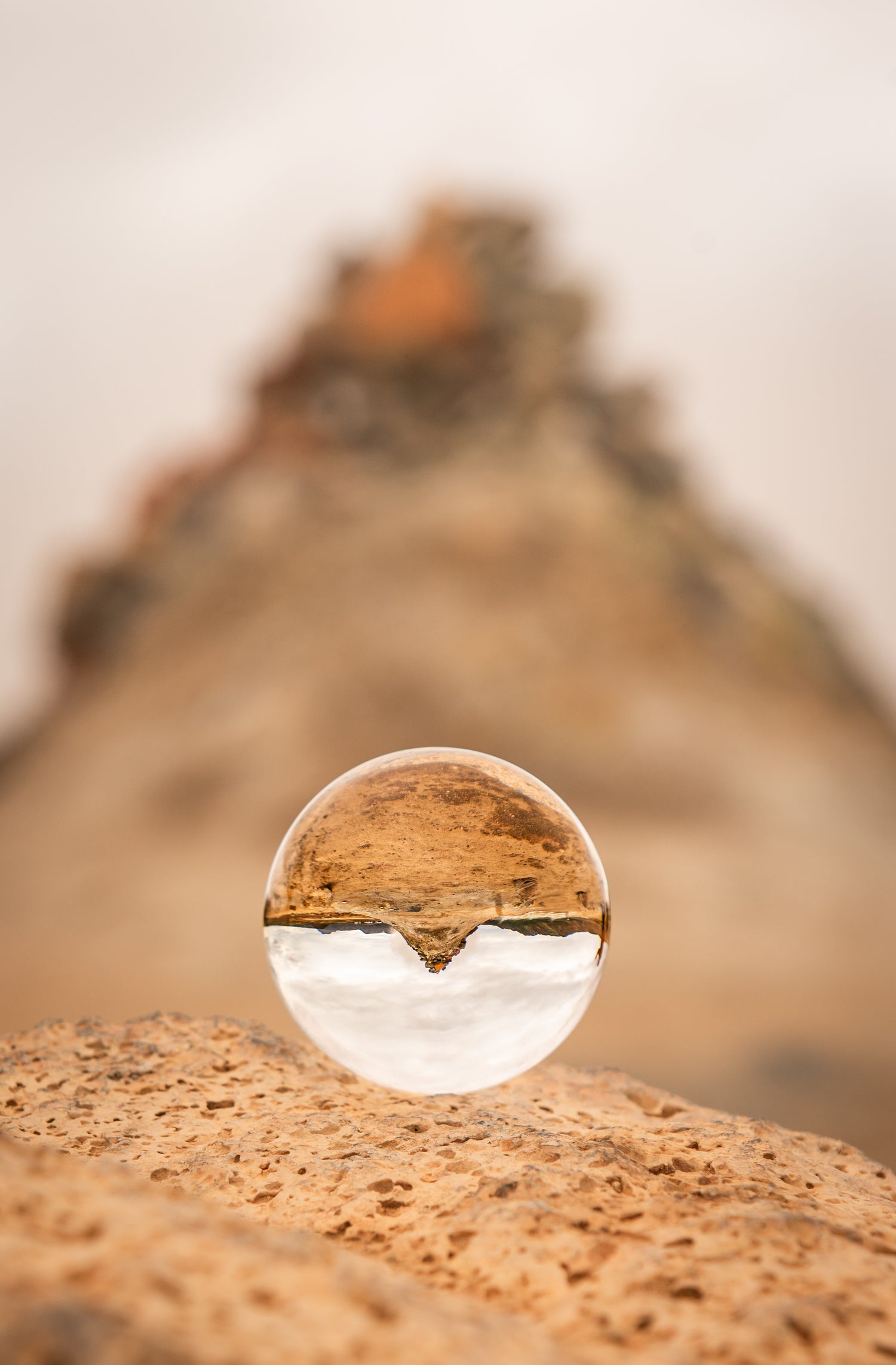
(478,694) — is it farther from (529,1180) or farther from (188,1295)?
(188,1295)

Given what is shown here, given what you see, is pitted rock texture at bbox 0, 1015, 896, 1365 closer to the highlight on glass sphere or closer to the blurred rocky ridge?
the highlight on glass sphere

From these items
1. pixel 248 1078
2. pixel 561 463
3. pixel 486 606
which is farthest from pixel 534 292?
pixel 248 1078

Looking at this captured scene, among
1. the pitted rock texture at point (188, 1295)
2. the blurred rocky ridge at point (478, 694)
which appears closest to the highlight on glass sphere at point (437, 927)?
the pitted rock texture at point (188, 1295)

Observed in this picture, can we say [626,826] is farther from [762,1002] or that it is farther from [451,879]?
[451,879]

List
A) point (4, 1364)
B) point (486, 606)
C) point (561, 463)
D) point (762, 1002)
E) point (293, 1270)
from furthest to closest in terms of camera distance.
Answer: point (561, 463) < point (486, 606) < point (762, 1002) < point (293, 1270) < point (4, 1364)

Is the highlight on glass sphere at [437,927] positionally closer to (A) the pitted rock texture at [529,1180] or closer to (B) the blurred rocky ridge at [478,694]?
(A) the pitted rock texture at [529,1180]

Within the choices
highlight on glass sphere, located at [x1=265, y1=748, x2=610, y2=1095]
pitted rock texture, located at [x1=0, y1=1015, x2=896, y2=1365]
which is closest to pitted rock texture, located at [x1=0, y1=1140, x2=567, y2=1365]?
pitted rock texture, located at [x1=0, y1=1015, x2=896, y2=1365]
